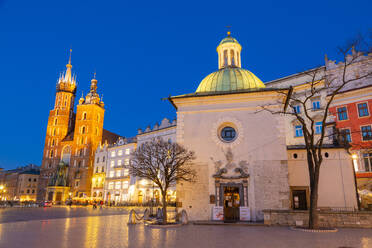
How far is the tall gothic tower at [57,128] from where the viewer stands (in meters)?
75.9

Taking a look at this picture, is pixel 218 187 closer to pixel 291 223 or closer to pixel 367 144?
pixel 291 223

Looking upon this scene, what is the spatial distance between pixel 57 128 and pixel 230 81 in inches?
2830

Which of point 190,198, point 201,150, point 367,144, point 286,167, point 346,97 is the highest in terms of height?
point 346,97

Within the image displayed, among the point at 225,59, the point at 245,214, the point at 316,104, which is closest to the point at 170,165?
the point at 245,214

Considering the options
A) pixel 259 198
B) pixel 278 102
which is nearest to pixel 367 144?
pixel 278 102

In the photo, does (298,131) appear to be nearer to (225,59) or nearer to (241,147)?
(225,59)

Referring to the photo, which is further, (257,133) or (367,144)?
(367,144)

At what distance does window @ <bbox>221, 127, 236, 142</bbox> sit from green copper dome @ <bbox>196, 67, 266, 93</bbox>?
3194mm

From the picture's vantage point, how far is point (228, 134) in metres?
19.2

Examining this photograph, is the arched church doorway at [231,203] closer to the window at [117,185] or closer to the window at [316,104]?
the window at [316,104]

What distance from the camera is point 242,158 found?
18297mm

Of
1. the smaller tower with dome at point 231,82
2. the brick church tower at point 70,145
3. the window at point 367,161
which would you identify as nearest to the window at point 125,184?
the brick church tower at point 70,145

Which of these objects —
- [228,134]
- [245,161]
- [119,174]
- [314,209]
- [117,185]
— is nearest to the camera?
[314,209]

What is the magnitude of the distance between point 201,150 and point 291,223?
7.25m
